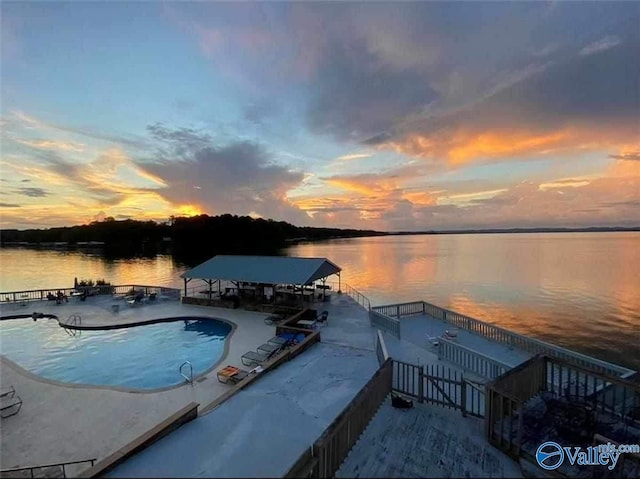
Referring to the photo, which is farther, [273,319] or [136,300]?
[136,300]

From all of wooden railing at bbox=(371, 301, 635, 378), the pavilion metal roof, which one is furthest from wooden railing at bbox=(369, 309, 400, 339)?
the pavilion metal roof

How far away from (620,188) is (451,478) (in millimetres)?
38516

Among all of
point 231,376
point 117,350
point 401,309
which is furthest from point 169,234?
point 231,376

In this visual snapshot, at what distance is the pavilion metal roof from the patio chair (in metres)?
10.8

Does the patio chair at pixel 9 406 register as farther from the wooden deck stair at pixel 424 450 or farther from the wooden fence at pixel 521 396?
the wooden fence at pixel 521 396

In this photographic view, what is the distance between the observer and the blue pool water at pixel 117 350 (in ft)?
35.4

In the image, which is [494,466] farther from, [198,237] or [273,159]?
[198,237]

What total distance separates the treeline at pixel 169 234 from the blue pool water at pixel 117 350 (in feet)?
246

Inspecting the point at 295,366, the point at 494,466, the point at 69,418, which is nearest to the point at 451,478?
the point at 494,466

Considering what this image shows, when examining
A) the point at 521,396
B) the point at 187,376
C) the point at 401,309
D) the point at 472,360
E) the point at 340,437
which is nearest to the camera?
the point at 340,437

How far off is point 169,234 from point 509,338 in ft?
376

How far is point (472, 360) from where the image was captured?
9164mm

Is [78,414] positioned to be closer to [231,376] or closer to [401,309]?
[231,376]

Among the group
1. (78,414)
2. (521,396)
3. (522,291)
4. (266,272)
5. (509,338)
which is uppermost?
(266,272)
